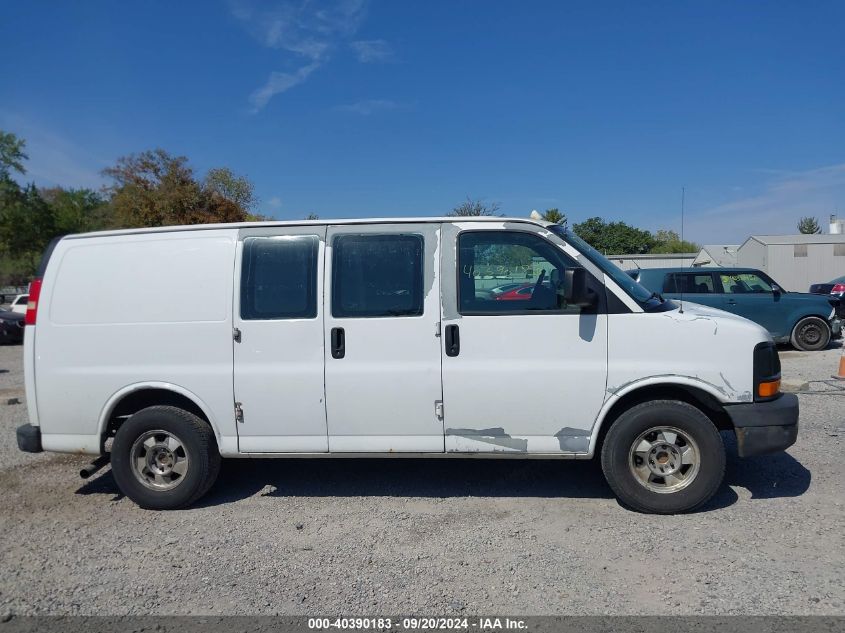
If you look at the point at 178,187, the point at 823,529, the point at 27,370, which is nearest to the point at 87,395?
the point at 27,370

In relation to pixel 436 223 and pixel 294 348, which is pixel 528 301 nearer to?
pixel 436 223

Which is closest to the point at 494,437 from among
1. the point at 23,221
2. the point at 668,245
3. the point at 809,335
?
the point at 809,335

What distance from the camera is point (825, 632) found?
2.90m

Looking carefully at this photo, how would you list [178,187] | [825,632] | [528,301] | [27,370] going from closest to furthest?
[825,632]
[528,301]
[27,370]
[178,187]

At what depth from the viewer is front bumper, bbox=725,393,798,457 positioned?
4.15 metres

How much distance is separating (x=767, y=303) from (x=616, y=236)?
5462 centimetres

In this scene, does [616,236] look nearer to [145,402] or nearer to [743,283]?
[743,283]

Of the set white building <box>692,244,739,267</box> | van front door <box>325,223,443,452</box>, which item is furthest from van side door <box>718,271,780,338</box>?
white building <box>692,244,739,267</box>

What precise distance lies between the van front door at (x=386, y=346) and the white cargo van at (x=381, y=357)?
1 centimetres

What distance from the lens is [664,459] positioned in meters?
4.25

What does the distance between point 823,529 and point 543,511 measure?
185 centimetres

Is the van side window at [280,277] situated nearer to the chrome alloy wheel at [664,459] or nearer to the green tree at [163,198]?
the chrome alloy wheel at [664,459]

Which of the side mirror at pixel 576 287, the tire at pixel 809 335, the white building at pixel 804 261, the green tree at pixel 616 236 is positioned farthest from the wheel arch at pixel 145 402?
the green tree at pixel 616 236

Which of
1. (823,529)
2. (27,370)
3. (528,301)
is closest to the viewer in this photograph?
(823,529)
